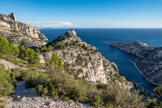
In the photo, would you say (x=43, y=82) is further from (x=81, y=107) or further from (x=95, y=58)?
(x=95, y=58)

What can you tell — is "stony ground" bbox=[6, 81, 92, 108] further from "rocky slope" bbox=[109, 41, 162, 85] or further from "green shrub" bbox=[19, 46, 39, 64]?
"rocky slope" bbox=[109, 41, 162, 85]

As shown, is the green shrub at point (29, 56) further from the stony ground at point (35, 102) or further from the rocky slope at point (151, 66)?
the rocky slope at point (151, 66)

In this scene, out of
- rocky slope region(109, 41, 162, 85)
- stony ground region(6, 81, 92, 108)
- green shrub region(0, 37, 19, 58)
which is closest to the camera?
stony ground region(6, 81, 92, 108)

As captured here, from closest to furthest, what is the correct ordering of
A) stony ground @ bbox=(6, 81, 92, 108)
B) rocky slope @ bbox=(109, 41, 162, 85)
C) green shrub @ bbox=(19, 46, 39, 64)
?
stony ground @ bbox=(6, 81, 92, 108)
green shrub @ bbox=(19, 46, 39, 64)
rocky slope @ bbox=(109, 41, 162, 85)

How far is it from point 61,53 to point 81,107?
45.3m

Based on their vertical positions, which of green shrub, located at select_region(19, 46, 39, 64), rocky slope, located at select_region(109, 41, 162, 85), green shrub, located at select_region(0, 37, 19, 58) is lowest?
rocky slope, located at select_region(109, 41, 162, 85)

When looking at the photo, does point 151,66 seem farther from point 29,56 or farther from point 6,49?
point 6,49

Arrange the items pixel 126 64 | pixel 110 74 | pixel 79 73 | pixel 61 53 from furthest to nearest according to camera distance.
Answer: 1. pixel 126 64
2. pixel 110 74
3. pixel 61 53
4. pixel 79 73

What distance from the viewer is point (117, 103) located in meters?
12.5

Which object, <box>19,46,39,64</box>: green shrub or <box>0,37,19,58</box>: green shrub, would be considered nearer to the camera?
<box>0,37,19,58</box>: green shrub

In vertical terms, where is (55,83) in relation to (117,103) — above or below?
above

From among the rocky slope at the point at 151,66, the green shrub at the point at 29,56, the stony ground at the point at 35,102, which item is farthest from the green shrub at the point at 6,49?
the rocky slope at the point at 151,66

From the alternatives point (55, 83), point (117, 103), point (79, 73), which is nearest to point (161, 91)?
point (117, 103)

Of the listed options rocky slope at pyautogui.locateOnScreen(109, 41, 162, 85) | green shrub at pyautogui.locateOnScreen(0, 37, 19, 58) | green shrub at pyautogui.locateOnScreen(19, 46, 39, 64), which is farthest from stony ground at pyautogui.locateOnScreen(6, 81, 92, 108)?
rocky slope at pyautogui.locateOnScreen(109, 41, 162, 85)
